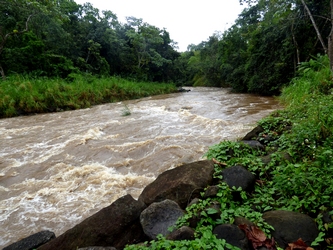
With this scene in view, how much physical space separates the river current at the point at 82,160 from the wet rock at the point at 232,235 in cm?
196

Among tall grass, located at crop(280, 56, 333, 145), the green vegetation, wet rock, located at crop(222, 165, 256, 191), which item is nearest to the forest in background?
tall grass, located at crop(280, 56, 333, 145)

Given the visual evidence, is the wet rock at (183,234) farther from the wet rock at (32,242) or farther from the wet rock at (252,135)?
the wet rock at (252,135)

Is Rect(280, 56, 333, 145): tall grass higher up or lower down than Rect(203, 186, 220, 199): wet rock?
higher up

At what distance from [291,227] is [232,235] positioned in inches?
21.3

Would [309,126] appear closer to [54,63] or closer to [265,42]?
[265,42]

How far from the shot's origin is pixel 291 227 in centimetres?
188

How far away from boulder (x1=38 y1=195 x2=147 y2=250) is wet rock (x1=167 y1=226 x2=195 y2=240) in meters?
0.51

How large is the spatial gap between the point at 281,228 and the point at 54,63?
18.6 meters

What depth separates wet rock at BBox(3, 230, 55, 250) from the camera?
229 cm

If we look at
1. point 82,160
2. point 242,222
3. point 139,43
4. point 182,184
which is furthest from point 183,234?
point 139,43

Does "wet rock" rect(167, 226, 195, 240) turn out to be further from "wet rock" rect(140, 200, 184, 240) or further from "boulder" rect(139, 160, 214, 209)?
"boulder" rect(139, 160, 214, 209)

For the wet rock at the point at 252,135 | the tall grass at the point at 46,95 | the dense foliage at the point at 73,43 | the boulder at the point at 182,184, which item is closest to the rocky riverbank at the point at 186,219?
the boulder at the point at 182,184

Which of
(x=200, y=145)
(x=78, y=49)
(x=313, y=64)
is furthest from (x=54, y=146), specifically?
(x=78, y=49)

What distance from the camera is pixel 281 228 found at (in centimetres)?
189
